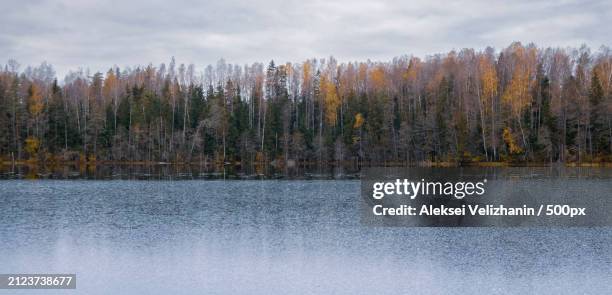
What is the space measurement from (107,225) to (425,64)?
88.2 metres

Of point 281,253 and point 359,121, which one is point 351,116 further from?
point 281,253

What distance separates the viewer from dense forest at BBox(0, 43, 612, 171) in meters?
81.8

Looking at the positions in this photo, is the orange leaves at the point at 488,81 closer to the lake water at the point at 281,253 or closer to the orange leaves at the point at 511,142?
the orange leaves at the point at 511,142

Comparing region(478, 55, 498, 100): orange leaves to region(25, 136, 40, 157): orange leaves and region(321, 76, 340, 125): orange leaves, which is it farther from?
region(25, 136, 40, 157): orange leaves

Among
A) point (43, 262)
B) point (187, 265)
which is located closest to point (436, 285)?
point (187, 265)

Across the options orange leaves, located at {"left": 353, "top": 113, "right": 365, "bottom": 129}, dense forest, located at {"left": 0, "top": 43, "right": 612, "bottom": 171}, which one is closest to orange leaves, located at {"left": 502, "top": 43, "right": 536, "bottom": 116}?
dense forest, located at {"left": 0, "top": 43, "right": 612, "bottom": 171}

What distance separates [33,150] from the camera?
302 ft

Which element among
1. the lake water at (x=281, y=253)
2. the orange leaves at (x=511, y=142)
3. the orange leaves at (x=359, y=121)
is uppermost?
the orange leaves at (x=359, y=121)

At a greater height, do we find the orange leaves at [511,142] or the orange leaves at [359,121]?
the orange leaves at [359,121]

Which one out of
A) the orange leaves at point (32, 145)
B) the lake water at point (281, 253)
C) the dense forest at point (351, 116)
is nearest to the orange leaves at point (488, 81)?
the dense forest at point (351, 116)

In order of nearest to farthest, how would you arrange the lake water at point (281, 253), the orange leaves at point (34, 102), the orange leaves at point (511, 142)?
the lake water at point (281, 253) → the orange leaves at point (511, 142) → the orange leaves at point (34, 102)

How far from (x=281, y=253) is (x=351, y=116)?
77288 millimetres

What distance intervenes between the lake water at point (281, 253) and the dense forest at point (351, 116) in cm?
5581

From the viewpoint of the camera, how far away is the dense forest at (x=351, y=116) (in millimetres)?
81750
